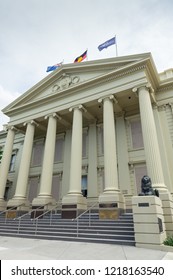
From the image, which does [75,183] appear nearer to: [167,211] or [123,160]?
[123,160]

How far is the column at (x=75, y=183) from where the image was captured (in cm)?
1190

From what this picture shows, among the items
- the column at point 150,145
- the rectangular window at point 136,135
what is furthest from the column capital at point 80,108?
the column at point 150,145

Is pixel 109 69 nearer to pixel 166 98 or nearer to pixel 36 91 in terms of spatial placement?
pixel 166 98

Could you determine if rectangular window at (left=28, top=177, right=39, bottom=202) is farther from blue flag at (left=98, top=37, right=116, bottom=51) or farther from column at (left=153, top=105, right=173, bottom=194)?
blue flag at (left=98, top=37, right=116, bottom=51)

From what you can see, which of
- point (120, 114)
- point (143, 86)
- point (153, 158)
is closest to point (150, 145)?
point (153, 158)

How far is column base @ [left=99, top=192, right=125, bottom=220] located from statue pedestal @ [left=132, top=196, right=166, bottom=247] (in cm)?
289

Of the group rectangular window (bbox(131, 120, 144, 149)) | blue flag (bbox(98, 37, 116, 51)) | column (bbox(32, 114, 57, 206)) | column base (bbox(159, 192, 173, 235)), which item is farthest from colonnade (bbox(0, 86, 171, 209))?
blue flag (bbox(98, 37, 116, 51))

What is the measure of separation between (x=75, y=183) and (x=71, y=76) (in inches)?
407

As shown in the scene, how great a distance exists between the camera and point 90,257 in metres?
5.34

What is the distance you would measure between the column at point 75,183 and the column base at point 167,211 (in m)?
Result: 4.89

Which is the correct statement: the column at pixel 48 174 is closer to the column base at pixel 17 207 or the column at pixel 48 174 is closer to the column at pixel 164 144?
the column base at pixel 17 207

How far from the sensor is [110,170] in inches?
460

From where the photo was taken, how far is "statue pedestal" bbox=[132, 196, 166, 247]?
658cm

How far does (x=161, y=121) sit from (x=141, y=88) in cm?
334
